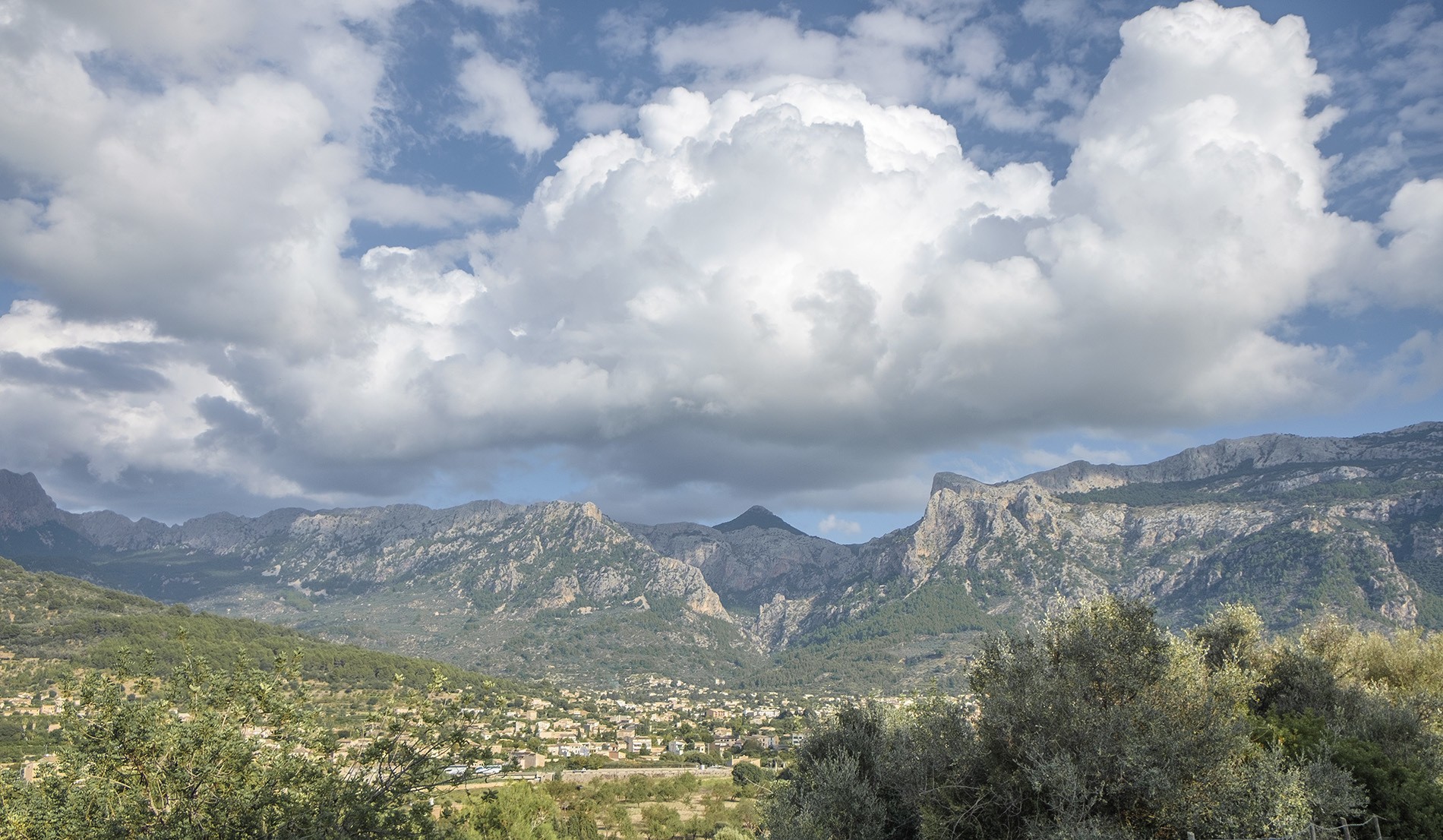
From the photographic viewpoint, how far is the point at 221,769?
57.5ft

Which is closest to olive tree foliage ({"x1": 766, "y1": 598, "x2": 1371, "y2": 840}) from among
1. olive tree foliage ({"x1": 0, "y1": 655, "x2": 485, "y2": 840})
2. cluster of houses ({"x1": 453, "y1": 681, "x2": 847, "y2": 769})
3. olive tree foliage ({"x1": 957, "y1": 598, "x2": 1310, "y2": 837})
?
olive tree foliage ({"x1": 957, "y1": 598, "x2": 1310, "y2": 837})

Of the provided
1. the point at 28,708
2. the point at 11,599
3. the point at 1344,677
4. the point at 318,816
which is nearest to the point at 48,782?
the point at 318,816

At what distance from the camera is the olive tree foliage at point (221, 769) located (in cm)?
1664

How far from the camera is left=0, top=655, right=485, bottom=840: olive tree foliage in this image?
16.6 meters

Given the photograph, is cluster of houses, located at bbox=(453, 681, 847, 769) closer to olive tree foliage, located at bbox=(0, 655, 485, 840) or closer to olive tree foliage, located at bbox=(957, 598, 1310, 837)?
olive tree foliage, located at bbox=(957, 598, 1310, 837)

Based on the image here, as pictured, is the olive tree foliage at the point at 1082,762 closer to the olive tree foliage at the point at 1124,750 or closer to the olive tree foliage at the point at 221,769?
the olive tree foliage at the point at 1124,750

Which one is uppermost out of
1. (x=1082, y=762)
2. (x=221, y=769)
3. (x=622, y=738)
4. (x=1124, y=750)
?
(x=221, y=769)

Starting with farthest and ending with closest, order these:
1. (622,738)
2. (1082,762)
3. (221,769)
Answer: (622,738) → (1082,762) → (221,769)

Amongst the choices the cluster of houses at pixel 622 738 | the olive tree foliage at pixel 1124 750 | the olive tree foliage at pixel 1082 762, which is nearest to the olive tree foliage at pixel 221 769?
the olive tree foliage at pixel 1082 762

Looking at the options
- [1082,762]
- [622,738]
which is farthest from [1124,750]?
[622,738]

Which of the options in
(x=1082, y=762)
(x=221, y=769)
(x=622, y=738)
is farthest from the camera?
(x=622, y=738)

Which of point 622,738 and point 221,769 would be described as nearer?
point 221,769

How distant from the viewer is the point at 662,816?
75.1 m

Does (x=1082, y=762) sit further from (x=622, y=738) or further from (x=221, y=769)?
(x=622, y=738)
